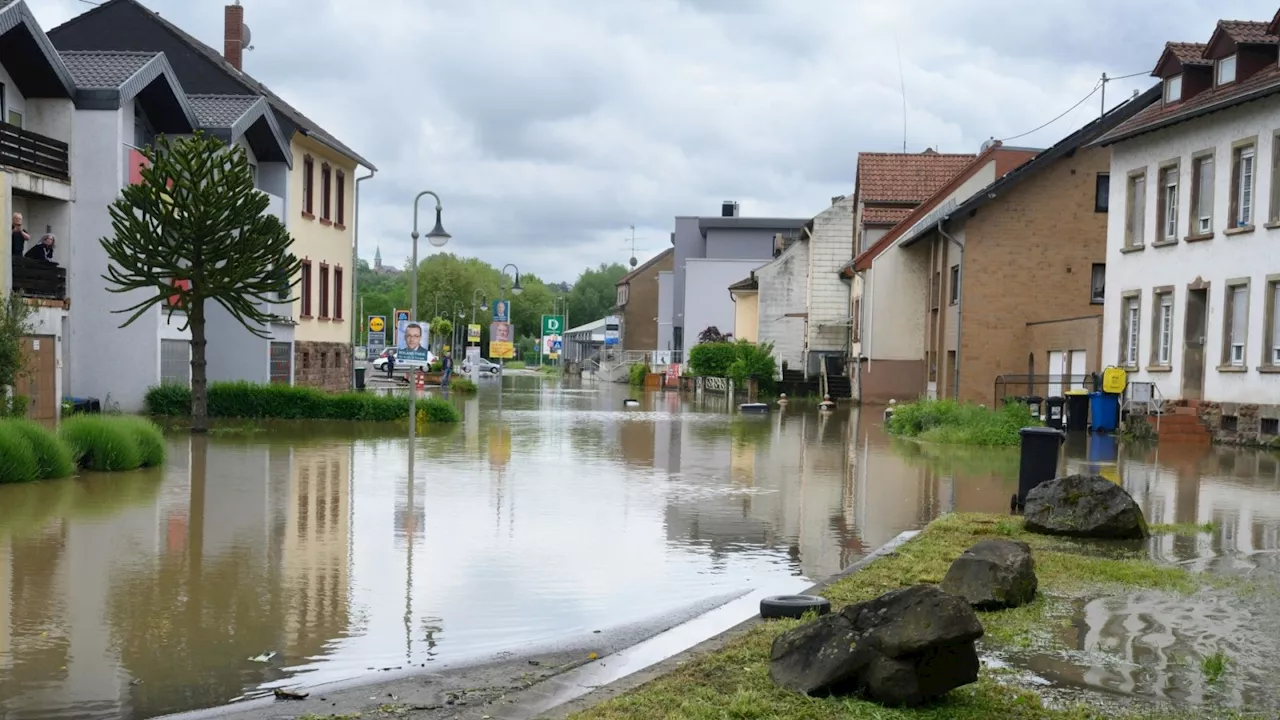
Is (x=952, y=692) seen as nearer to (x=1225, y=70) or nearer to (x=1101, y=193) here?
(x=1225, y=70)

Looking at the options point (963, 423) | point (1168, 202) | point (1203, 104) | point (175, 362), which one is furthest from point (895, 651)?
point (175, 362)

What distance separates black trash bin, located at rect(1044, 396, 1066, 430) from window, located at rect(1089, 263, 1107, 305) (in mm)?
10805

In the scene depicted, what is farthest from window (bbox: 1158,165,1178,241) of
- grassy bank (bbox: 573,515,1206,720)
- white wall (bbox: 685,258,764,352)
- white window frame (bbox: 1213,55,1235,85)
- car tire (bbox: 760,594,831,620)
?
white wall (bbox: 685,258,764,352)

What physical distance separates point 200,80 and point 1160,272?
29479 millimetres

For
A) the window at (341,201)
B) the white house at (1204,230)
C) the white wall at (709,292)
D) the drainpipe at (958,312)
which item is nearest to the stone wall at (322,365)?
the window at (341,201)

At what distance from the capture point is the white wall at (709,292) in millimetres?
85188

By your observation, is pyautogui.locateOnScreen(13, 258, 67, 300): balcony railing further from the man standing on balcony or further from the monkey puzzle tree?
the monkey puzzle tree

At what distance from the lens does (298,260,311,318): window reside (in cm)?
4278

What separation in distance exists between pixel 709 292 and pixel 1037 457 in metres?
71.1

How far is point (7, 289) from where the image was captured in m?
24.7

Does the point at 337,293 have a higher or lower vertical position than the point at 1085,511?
higher

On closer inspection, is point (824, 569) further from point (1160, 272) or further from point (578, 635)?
point (1160, 272)

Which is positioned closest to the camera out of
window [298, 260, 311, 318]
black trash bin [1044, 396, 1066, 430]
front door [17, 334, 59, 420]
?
front door [17, 334, 59, 420]

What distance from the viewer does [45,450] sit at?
17672 mm
